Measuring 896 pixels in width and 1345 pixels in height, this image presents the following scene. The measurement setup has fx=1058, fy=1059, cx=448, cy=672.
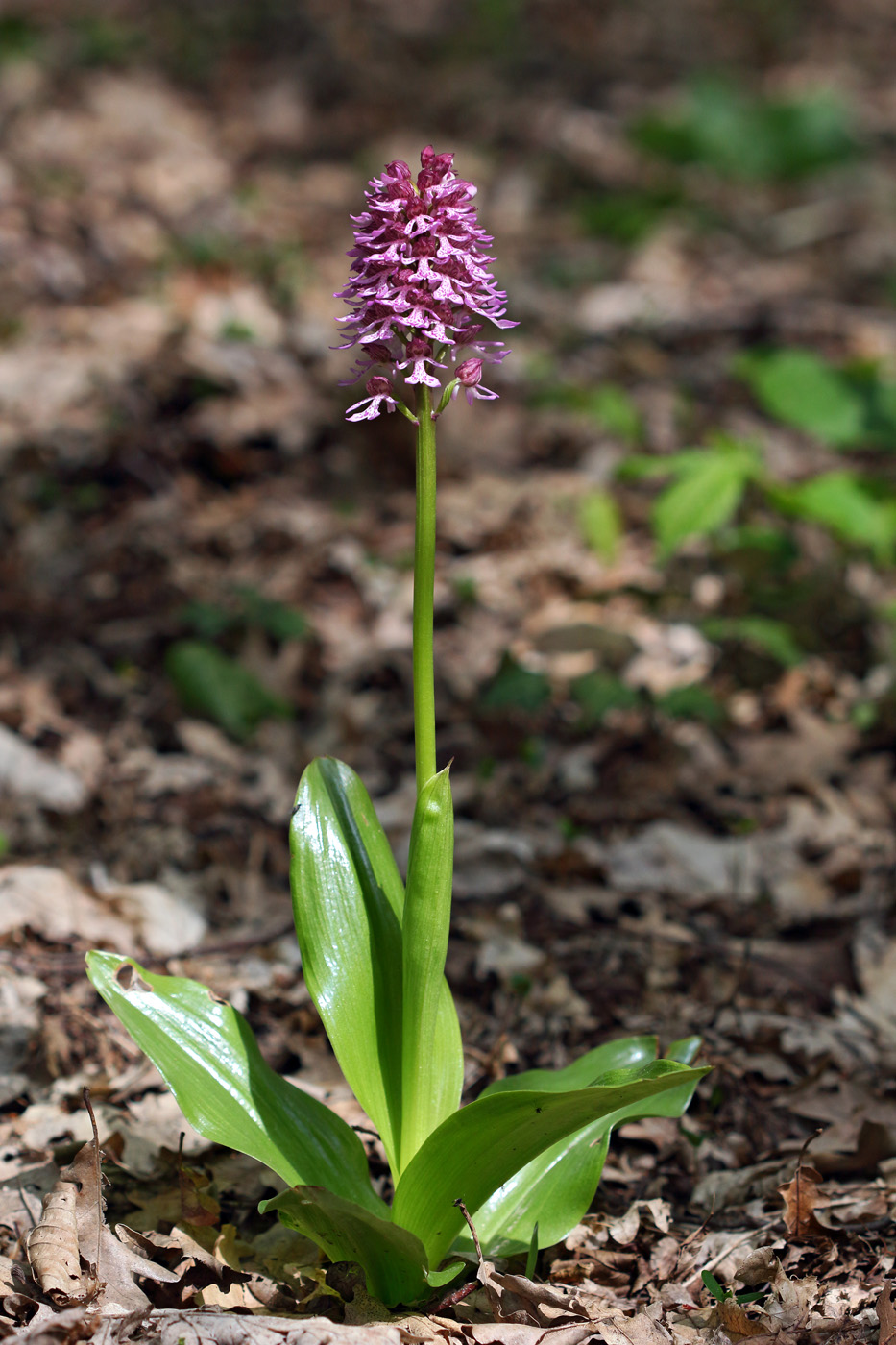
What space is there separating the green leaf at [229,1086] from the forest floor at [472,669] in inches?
8.7

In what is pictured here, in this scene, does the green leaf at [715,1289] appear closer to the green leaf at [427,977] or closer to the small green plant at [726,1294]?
the small green plant at [726,1294]

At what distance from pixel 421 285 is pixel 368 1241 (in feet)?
4.98

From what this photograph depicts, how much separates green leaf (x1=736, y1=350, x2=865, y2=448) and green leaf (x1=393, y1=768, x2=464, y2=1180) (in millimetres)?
3569

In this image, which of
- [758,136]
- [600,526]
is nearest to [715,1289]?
[600,526]

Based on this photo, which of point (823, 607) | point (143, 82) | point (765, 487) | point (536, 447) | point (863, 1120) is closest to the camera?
point (863, 1120)

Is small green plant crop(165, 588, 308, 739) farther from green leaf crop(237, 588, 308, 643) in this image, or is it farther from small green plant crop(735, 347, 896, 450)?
small green plant crop(735, 347, 896, 450)

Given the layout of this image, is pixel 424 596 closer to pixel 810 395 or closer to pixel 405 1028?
pixel 405 1028

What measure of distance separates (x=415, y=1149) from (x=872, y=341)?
6.02 meters

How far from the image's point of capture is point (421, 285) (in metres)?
1.64

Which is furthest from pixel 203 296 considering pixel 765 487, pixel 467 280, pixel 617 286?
pixel 467 280

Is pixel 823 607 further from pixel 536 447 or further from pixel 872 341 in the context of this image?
pixel 872 341

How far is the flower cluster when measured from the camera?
1.61m

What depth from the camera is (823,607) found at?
4.27m

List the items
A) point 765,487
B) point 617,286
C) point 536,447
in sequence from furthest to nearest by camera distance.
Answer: point 617,286 → point 536,447 → point 765,487
